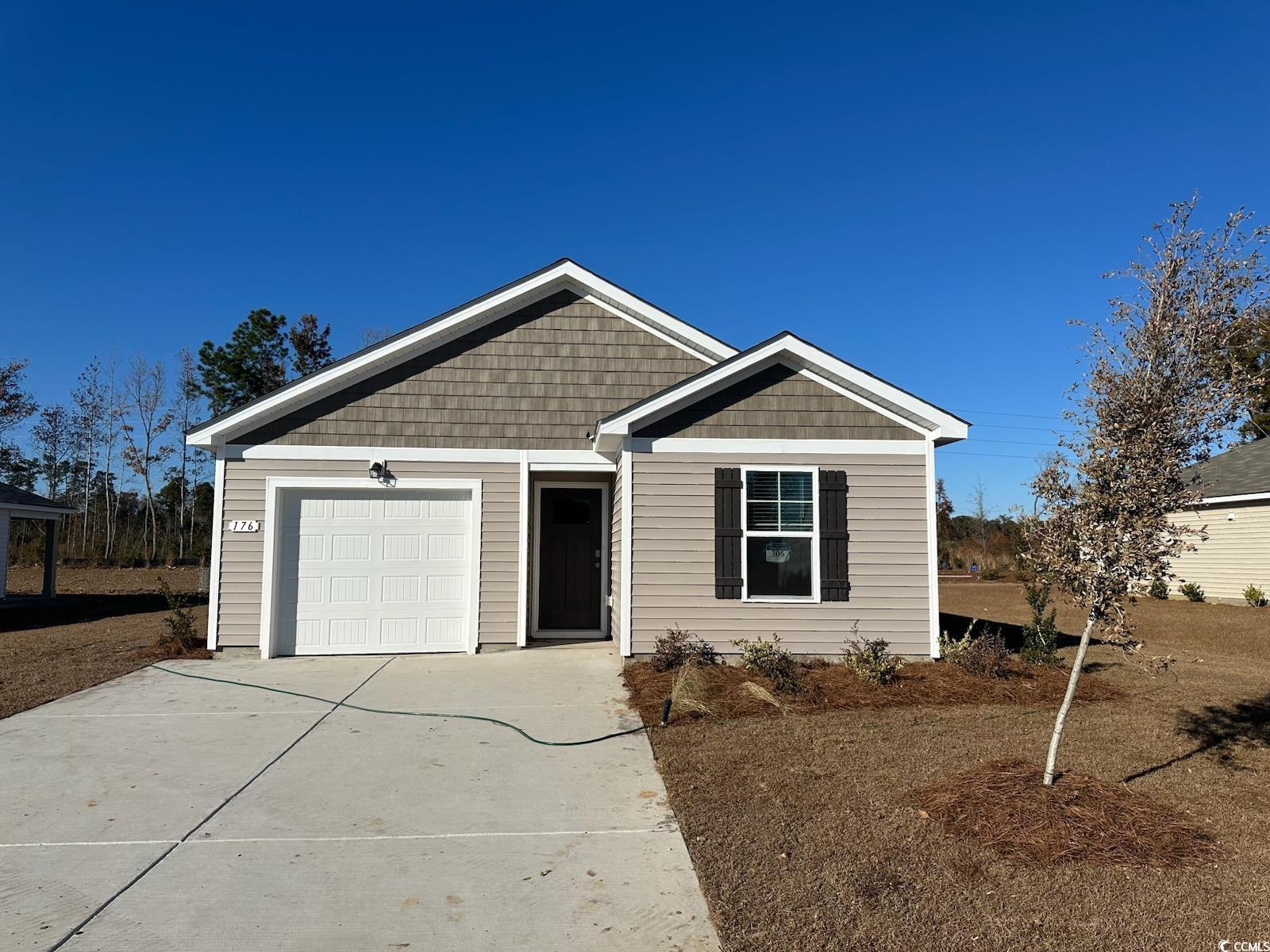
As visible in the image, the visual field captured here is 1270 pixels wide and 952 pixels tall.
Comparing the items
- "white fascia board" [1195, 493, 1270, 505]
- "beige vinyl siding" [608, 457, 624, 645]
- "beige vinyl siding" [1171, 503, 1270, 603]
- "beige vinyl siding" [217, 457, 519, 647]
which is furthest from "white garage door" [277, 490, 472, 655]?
"white fascia board" [1195, 493, 1270, 505]

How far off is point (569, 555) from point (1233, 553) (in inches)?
651

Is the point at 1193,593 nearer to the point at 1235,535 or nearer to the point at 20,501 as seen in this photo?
the point at 1235,535

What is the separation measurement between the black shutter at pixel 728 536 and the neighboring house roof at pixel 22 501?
16.1 meters

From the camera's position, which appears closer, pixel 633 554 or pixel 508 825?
pixel 508 825

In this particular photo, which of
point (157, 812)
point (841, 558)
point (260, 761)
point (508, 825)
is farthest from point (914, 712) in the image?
Answer: point (157, 812)

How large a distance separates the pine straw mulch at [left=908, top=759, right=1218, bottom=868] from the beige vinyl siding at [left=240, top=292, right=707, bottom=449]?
22.0ft

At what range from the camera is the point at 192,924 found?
3.24 meters

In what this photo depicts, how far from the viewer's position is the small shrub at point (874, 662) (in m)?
7.79

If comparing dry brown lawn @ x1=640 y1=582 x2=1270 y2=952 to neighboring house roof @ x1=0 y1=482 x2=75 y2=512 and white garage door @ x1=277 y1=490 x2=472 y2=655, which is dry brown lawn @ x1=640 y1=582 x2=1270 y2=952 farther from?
neighboring house roof @ x1=0 y1=482 x2=75 y2=512

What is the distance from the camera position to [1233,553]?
18.2m

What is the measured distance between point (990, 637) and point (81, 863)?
8372mm

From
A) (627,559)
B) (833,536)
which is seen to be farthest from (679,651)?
(833,536)

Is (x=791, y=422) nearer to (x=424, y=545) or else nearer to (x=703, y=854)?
(x=424, y=545)

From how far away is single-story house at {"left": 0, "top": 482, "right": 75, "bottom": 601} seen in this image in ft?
55.3
